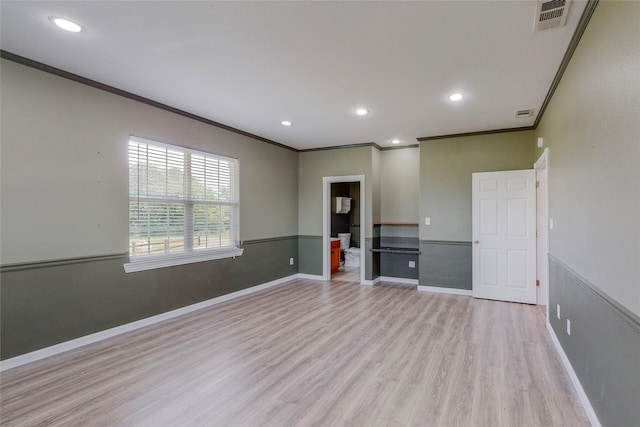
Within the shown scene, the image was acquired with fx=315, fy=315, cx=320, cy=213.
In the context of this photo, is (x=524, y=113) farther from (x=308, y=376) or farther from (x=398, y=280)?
(x=308, y=376)

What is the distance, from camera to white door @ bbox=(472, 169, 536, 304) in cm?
457

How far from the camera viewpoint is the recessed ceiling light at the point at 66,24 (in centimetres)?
222

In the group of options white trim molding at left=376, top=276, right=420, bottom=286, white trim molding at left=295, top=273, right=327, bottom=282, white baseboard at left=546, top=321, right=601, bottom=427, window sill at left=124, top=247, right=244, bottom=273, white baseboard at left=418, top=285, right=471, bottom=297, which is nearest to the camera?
white baseboard at left=546, top=321, right=601, bottom=427

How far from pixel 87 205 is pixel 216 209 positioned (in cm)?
170

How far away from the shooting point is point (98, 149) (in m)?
3.27

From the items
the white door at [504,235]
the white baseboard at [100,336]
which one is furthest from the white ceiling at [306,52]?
the white baseboard at [100,336]

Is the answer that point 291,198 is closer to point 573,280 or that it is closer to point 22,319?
point 22,319

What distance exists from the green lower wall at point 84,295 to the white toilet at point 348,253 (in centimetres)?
403

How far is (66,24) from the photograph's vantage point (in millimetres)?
2271

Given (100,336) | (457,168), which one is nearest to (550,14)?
(457,168)

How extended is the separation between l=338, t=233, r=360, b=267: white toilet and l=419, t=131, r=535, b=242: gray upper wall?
2739 millimetres

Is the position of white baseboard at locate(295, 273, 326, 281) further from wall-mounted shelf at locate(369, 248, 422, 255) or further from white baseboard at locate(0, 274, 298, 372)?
white baseboard at locate(0, 274, 298, 372)

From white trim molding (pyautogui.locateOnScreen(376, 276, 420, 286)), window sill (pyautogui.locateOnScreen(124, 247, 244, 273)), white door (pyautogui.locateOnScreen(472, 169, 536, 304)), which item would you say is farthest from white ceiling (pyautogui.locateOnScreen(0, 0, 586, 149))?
white trim molding (pyautogui.locateOnScreen(376, 276, 420, 286))

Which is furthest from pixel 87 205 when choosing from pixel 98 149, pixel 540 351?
pixel 540 351
